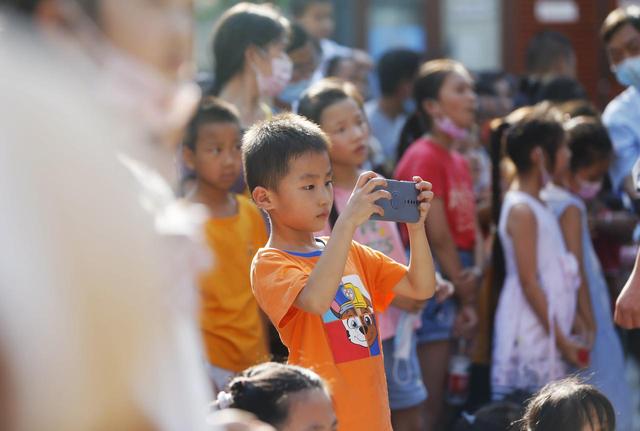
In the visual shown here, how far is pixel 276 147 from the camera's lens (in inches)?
124

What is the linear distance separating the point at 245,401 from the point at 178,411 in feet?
3.62

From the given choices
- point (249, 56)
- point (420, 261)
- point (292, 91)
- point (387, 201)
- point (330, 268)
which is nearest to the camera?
point (330, 268)

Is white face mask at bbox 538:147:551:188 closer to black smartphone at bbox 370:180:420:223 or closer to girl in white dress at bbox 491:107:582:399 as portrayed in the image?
girl in white dress at bbox 491:107:582:399

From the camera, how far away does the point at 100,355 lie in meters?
1.36

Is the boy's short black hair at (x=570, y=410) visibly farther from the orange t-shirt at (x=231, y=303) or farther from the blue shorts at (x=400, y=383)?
the orange t-shirt at (x=231, y=303)

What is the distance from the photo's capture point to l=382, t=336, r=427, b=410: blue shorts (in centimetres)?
427

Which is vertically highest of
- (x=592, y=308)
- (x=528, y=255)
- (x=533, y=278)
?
(x=528, y=255)

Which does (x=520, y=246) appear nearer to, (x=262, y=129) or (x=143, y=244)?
(x=262, y=129)

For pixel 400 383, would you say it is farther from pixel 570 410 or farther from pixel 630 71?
pixel 630 71

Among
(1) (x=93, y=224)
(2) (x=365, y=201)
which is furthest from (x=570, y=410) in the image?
(1) (x=93, y=224)

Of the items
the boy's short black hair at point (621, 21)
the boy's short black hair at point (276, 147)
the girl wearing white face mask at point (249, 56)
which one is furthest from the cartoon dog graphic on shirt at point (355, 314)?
the boy's short black hair at point (621, 21)

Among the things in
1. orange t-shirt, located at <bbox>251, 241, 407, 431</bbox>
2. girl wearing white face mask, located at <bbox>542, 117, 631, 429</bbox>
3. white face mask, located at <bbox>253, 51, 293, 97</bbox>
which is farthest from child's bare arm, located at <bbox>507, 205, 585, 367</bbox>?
orange t-shirt, located at <bbox>251, 241, 407, 431</bbox>

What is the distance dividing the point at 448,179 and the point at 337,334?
2235 millimetres

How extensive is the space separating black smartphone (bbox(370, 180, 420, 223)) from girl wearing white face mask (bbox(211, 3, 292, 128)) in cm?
170
